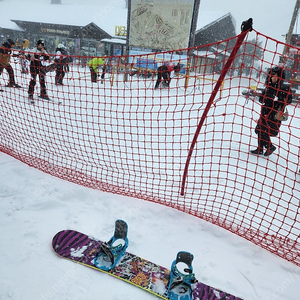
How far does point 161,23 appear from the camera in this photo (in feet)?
28.3

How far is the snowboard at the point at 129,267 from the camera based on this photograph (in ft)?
6.12

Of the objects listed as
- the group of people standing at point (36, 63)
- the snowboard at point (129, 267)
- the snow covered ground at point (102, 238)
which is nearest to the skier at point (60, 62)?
the group of people standing at point (36, 63)

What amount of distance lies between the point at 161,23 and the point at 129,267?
872 centimetres

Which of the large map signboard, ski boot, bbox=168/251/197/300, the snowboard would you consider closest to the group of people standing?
the snowboard

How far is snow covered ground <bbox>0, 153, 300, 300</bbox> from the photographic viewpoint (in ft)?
6.05

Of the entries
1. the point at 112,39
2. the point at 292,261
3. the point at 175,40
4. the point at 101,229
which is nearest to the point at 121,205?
the point at 101,229

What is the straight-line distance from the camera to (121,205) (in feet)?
9.07

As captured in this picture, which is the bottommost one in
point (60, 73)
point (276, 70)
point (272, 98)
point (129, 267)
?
point (129, 267)

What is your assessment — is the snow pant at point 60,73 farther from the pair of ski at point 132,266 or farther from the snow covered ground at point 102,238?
the pair of ski at point 132,266

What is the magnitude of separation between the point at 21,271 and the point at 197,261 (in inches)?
59.0

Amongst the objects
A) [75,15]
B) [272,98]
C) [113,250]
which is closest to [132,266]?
[113,250]

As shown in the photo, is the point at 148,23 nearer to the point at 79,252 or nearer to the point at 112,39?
the point at 79,252

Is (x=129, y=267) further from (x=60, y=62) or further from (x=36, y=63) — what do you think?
(x=36, y=63)

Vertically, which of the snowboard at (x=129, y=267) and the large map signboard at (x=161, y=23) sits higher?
the large map signboard at (x=161, y=23)
